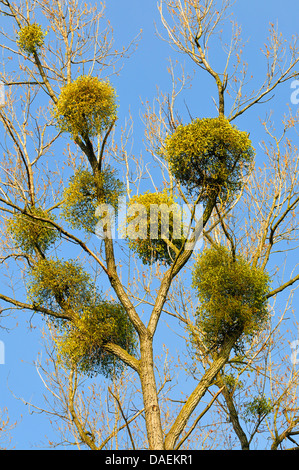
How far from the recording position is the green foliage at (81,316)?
22.9 ft

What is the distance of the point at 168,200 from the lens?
785 centimetres

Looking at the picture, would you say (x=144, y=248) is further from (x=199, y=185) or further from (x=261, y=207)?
(x=261, y=207)

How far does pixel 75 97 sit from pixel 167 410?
555 cm

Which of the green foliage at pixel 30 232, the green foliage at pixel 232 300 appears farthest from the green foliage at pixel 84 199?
the green foliage at pixel 232 300

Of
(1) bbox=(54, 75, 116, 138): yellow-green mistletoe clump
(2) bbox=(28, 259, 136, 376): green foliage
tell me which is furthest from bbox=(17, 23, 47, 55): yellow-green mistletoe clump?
(2) bbox=(28, 259, 136, 376): green foliage

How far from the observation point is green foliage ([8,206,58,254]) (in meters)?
7.75

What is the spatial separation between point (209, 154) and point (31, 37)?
12.9ft

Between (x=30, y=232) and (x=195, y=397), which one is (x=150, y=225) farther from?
(x=195, y=397)

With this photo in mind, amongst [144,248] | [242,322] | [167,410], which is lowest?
[167,410]

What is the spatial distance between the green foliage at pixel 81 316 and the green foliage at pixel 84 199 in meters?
0.71

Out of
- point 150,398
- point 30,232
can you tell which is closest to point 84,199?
point 30,232

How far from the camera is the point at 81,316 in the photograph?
715 centimetres

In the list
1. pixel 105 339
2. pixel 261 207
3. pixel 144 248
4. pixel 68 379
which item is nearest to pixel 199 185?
pixel 144 248
